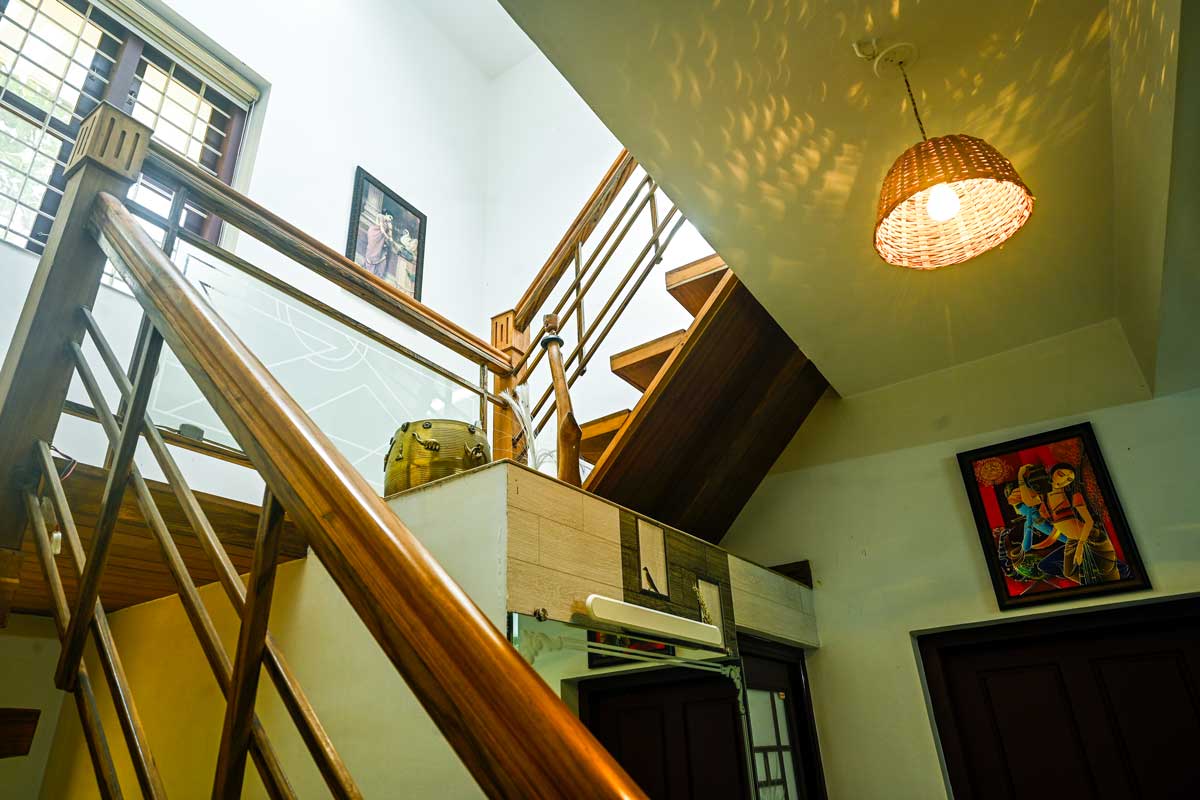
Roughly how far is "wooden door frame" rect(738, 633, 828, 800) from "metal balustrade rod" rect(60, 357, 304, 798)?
89.9 inches

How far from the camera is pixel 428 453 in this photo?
2.02m

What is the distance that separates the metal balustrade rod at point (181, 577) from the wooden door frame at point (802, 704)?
7.49 ft

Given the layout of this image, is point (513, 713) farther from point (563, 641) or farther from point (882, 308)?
point (882, 308)

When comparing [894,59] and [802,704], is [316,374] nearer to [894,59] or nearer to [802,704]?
[894,59]

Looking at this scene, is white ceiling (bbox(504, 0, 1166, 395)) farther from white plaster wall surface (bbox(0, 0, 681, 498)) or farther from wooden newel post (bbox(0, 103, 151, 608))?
white plaster wall surface (bbox(0, 0, 681, 498))

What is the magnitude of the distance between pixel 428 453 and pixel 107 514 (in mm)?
1035

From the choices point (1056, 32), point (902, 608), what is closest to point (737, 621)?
point (902, 608)

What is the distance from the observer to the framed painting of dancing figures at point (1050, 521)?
9.04ft

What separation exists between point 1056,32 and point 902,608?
2245 mm

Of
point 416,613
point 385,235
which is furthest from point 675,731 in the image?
point 385,235

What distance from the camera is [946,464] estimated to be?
3.26m

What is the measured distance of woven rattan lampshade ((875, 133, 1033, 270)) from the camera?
1.81 metres

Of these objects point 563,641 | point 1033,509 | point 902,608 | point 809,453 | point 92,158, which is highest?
point 809,453

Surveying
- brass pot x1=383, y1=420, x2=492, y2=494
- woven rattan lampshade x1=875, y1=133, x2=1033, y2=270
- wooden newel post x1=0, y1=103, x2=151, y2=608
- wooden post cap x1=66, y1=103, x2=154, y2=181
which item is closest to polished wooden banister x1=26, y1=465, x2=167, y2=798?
wooden newel post x1=0, y1=103, x2=151, y2=608
